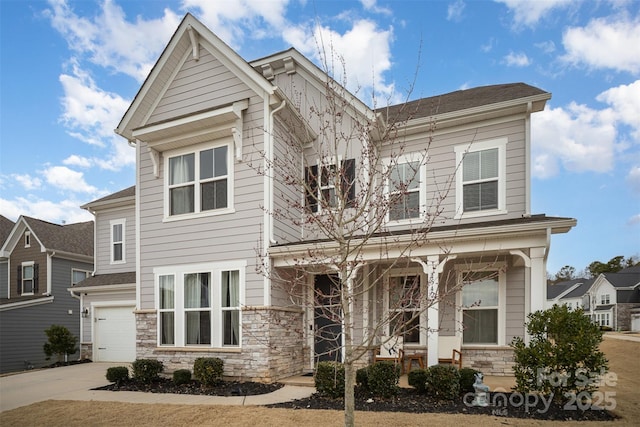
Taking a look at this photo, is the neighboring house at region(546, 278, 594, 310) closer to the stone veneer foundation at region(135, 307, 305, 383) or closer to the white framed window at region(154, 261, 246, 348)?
the stone veneer foundation at region(135, 307, 305, 383)

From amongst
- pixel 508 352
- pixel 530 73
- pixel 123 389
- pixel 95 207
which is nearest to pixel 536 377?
pixel 508 352

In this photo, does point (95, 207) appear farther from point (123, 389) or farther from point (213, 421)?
point (213, 421)

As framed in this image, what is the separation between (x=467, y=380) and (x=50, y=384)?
9.95m

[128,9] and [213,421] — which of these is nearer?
[213,421]

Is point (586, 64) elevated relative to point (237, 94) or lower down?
elevated

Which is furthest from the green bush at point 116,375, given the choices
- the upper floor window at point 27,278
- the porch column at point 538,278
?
the upper floor window at point 27,278

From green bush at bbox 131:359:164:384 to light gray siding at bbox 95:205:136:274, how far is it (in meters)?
6.14

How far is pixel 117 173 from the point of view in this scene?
16.9 metres

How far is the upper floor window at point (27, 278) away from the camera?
→ 18.3 meters

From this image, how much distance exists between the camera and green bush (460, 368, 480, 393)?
694 cm

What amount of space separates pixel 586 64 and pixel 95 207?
1732 centimetres

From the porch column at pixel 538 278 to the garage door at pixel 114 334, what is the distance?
12.5 metres

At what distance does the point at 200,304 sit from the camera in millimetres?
9633

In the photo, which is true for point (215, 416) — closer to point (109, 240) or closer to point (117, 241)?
point (117, 241)
